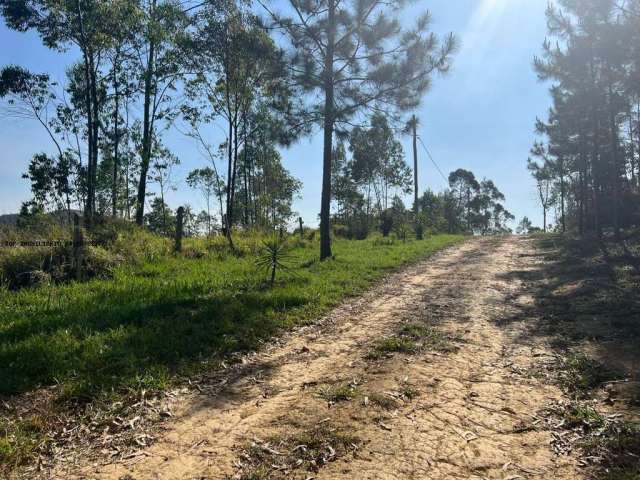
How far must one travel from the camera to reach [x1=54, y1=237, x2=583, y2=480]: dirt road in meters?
2.92

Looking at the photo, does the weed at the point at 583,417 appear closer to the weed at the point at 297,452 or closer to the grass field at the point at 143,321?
the weed at the point at 297,452

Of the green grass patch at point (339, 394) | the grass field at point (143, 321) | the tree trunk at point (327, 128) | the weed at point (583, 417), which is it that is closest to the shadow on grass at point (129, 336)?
the grass field at point (143, 321)

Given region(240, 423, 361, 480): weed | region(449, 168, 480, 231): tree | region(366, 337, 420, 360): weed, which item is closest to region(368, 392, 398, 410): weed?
region(240, 423, 361, 480): weed

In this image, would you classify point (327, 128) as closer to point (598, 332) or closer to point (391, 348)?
point (391, 348)

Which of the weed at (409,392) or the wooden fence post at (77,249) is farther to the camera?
the wooden fence post at (77,249)

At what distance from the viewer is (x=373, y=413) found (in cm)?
363

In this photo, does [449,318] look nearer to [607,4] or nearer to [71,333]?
[71,333]

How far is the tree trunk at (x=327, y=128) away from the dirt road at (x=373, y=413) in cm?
788

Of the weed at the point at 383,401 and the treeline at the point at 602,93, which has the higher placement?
the treeline at the point at 602,93

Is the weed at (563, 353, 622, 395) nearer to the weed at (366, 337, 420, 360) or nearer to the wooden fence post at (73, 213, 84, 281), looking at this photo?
the weed at (366, 337, 420, 360)

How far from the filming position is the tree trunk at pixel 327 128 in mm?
13445

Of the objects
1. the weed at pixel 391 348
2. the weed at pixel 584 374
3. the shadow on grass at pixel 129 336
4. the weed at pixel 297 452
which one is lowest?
the weed at pixel 297 452

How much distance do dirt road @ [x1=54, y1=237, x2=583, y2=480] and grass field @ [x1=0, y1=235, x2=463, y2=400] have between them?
0.68 m

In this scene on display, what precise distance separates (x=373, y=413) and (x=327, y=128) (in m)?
11.8
